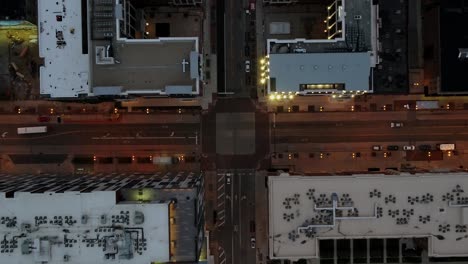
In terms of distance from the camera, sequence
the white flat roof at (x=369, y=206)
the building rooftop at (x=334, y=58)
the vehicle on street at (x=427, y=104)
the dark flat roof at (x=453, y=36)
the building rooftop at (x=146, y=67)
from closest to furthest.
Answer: the building rooftop at (x=334, y=58)
the building rooftop at (x=146, y=67)
the white flat roof at (x=369, y=206)
the dark flat roof at (x=453, y=36)
the vehicle on street at (x=427, y=104)

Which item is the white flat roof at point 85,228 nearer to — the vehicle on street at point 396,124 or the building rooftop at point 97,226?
the building rooftop at point 97,226

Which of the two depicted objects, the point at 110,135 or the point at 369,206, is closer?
the point at 369,206

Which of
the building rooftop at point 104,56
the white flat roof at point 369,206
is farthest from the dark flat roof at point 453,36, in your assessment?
the building rooftop at point 104,56

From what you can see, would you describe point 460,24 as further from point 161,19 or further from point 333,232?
point 161,19

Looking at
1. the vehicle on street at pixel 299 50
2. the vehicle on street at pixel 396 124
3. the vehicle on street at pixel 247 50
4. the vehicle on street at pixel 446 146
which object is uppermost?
the vehicle on street at pixel 247 50

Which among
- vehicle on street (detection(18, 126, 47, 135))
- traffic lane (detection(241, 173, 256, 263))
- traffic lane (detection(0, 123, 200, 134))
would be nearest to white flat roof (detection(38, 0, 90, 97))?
traffic lane (detection(0, 123, 200, 134))

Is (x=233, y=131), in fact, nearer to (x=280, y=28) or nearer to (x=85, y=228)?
(x=280, y=28)

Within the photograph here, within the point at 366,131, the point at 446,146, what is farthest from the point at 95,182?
the point at 446,146

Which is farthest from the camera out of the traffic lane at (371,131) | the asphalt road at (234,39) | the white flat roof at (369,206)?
the traffic lane at (371,131)
